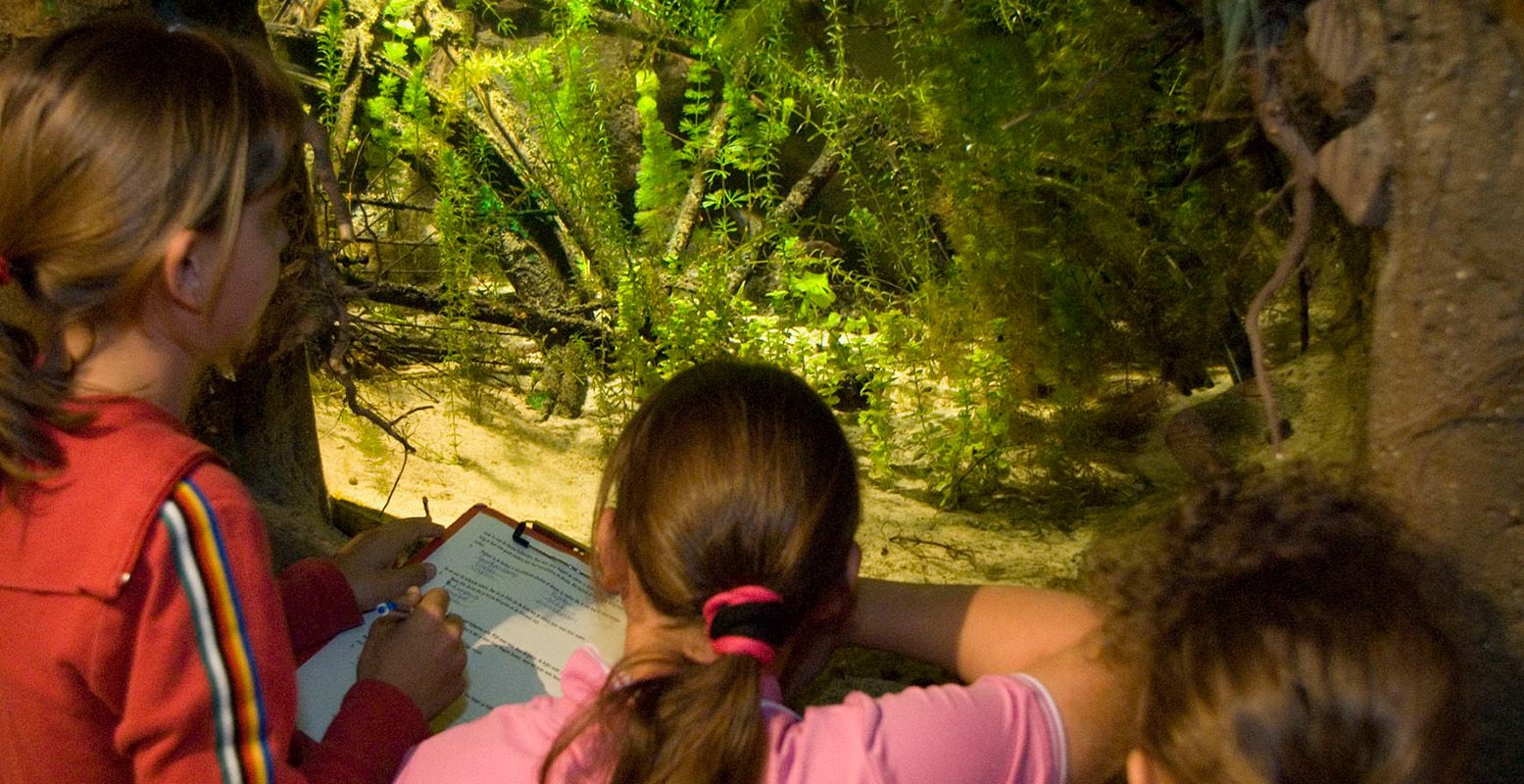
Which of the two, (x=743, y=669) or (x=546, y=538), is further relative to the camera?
(x=546, y=538)

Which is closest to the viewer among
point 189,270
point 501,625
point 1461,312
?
point 189,270

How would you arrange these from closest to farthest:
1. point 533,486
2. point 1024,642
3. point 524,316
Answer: point 1024,642, point 533,486, point 524,316

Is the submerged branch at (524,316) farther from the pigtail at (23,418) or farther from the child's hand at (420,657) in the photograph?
the pigtail at (23,418)

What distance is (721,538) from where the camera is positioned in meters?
1.12

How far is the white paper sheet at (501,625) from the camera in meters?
1.63

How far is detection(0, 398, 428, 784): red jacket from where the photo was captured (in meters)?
1.10

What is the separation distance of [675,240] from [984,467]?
1763 millimetres

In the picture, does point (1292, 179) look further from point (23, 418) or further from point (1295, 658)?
point (23, 418)

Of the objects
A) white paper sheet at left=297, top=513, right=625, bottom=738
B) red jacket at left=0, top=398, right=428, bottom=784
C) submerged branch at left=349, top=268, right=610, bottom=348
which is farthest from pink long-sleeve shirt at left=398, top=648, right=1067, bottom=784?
submerged branch at left=349, top=268, right=610, bottom=348

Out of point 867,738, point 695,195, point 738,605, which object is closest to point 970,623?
point 867,738

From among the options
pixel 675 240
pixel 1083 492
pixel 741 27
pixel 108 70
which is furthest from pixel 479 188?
pixel 108 70

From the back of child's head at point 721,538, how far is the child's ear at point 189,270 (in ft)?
1.96

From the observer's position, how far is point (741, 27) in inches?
158

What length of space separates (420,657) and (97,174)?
2.75 feet
